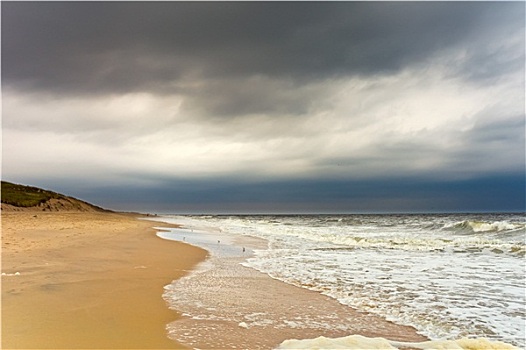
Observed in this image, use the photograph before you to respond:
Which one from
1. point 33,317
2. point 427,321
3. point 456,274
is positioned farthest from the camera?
point 456,274

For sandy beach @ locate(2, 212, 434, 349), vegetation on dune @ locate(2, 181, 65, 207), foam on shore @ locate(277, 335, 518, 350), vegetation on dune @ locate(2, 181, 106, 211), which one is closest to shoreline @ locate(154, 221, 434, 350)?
sandy beach @ locate(2, 212, 434, 349)

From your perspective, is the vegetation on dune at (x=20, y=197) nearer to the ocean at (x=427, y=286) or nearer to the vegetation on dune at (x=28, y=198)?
the vegetation on dune at (x=28, y=198)

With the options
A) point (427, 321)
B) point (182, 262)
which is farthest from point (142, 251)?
point (427, 321)

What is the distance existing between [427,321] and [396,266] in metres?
6.78

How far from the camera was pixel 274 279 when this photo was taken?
10383mm

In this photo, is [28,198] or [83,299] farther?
[28,198]

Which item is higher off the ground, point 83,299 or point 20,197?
point 20,197

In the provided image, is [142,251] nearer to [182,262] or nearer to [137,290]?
[182,262]

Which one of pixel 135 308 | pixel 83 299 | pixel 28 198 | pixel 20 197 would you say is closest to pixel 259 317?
→ pixel 135 308

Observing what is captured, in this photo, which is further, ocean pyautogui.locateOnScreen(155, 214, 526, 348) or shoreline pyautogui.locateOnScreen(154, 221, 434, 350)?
ocean pyautogui.locateOnScreen(155, 214, 526, 348)

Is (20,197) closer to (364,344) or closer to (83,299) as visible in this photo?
(83,299)

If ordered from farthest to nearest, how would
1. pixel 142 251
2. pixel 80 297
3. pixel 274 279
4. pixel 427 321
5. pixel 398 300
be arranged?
1. pixel 142 251
2. pixel 274 279
3. pixel 398 300
4. pixel 80 297
5. pixel 427 321

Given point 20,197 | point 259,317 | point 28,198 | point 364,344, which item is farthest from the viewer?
point 28,198

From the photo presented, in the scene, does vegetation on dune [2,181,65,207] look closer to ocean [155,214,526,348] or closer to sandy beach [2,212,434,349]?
ocean [155,214,526,348]
